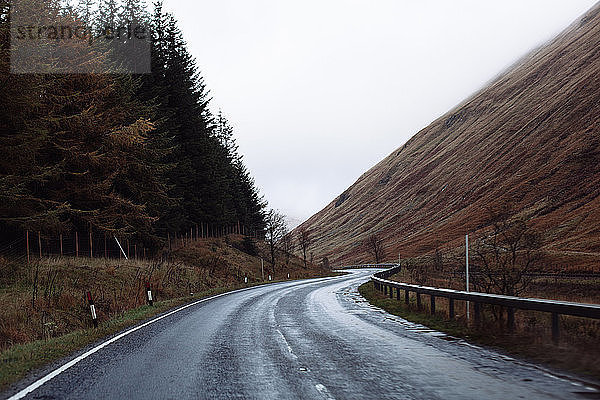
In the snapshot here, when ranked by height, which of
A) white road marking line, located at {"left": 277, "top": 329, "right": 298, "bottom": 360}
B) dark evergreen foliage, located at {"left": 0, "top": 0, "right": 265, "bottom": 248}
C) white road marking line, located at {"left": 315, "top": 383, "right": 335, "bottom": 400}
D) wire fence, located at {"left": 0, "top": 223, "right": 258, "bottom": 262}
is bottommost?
white road marking line, located at {"left": 277, "top": 329, "right": 298, "bottom": 360}

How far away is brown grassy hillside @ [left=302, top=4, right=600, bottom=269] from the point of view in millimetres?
94688

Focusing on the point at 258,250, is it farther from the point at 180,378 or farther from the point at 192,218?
the point at 180,378

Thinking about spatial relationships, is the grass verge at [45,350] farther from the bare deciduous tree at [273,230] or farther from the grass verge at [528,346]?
the bare deciduous tree at [273,230]

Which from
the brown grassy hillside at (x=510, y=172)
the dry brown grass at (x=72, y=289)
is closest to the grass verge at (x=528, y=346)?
the dry brown grass at (x=72, y=289)

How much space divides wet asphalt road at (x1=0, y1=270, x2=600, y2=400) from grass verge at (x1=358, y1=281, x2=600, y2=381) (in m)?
0.46

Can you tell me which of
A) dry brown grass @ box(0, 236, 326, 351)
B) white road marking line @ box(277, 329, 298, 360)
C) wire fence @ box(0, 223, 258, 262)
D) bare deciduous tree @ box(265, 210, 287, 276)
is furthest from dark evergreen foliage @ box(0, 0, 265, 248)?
white road marking line @ box(277, 329, 298, 360)

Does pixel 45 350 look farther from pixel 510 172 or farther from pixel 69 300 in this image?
pixel 510 172

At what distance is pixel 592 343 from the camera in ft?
31.1

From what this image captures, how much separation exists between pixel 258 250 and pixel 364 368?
54776mm

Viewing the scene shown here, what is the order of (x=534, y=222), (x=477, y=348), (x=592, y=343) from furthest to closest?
(x=534, y=222), (x=477, y=348), (x=592, y=343)

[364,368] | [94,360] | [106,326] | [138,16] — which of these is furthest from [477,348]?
[138,16]

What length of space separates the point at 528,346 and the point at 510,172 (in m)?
123

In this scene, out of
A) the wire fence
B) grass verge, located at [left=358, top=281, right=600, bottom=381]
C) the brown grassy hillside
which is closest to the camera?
grass verge, located at [left=358, top=281, right=600, bottom=381]

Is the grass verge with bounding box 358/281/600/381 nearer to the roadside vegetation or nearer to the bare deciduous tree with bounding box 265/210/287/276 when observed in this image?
the roadside vegetation
